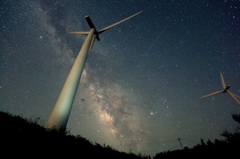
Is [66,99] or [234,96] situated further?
[234,96]

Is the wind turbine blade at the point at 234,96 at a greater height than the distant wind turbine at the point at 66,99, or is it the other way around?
the wind turbine blade at the point at 234,96

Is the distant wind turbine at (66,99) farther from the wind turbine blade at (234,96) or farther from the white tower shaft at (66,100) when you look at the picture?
the wind turbine blade at (234,96)

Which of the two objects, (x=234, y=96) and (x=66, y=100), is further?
(x=234, y=96)

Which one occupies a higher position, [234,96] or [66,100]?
[234,96]

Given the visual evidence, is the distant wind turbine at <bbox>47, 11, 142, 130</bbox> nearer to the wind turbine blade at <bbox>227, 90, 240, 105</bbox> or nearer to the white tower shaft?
the white tower shaft

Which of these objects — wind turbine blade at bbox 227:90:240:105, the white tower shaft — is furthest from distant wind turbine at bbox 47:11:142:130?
wind turbine blade at bbox 227:90:240:105

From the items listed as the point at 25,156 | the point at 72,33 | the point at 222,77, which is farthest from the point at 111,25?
the point at 222,77

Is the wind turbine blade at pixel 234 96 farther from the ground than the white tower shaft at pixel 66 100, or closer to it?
farther from the ground

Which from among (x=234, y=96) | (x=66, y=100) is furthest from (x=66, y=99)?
(x=234, y=96)

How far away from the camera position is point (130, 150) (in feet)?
32.4

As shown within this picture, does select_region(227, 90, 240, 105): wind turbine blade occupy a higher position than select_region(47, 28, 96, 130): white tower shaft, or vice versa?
select_region(227, 90, 240, 105): wind turbine blade

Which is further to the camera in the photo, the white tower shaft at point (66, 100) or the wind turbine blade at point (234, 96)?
the wind turbine blade at point (234, 96)

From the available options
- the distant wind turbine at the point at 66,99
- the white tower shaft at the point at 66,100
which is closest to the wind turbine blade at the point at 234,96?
the distant wind turbine at the point at 66,99

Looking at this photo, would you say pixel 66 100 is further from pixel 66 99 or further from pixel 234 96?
pixel 234 96
